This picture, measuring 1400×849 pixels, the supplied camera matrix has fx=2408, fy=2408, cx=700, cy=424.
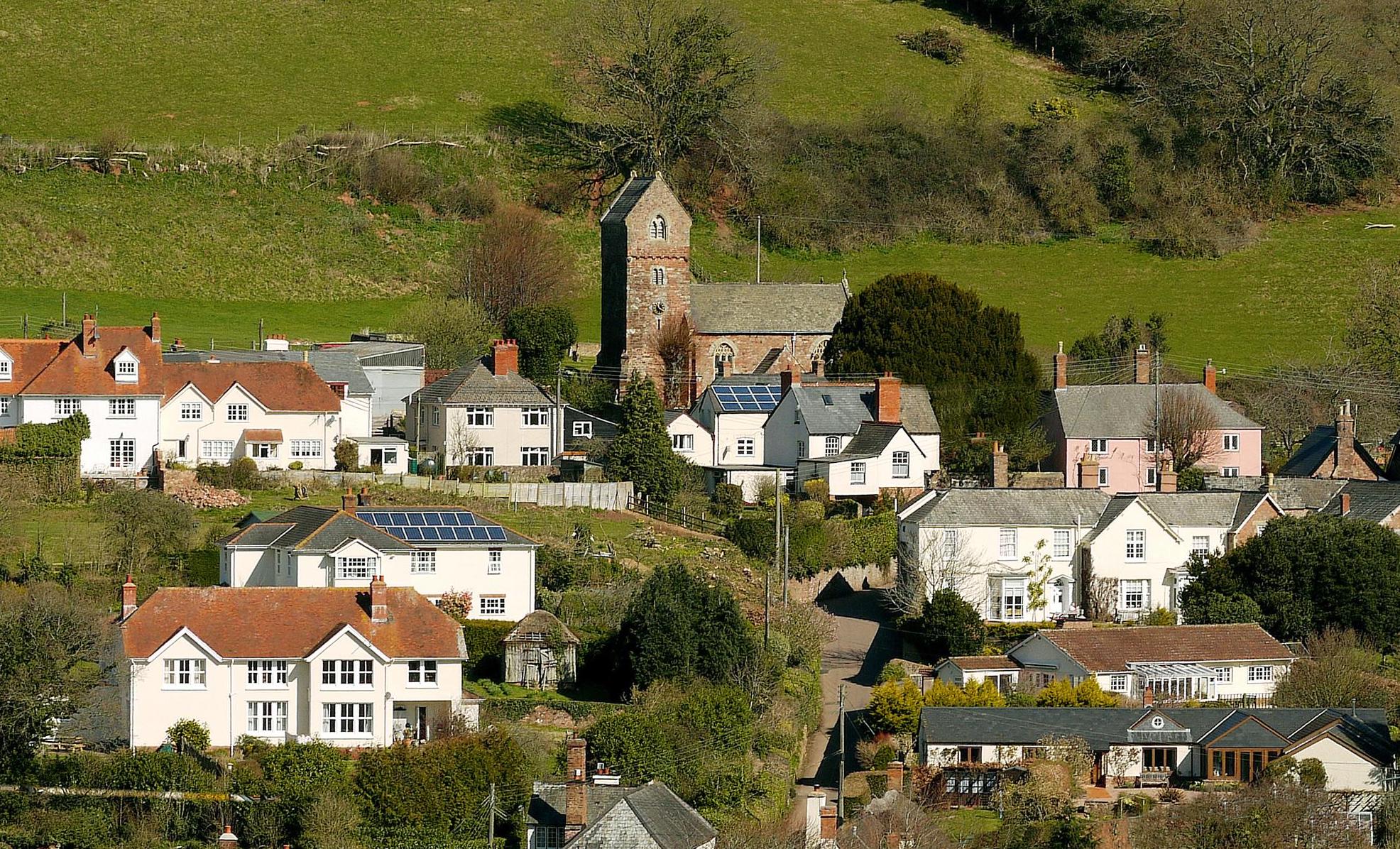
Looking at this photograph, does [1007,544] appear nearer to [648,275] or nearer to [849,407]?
[849,407]

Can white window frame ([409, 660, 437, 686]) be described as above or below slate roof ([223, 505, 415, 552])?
below

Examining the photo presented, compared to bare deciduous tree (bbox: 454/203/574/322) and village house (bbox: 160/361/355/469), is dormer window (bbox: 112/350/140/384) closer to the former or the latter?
village house (bbox: 160/361/355/469)

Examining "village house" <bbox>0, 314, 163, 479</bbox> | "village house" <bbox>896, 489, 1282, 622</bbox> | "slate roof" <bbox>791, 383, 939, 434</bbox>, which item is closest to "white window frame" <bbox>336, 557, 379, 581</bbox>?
"village house" <bbox>0, 314, 163, 479</bbox>

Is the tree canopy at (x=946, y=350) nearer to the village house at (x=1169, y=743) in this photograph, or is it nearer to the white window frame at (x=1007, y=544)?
the white window frame at (x=1007, y=544)

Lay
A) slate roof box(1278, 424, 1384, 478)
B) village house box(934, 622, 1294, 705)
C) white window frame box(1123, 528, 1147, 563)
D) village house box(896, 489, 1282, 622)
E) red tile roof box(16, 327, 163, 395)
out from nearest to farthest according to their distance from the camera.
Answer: village house box(934, 622, 1294, 705) → village house box(896, 489, 1282, 622) → white window frame box(1123, 528, 1147, 563) → red tile roof box(16, 327, 163, 395) → slate roof box(1278, 424, 1384, 478)

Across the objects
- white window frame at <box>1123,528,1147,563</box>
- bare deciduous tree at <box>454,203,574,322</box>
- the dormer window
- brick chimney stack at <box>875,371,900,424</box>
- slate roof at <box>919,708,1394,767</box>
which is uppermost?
bare deciduous tree at <box>454,203,574,322</box>

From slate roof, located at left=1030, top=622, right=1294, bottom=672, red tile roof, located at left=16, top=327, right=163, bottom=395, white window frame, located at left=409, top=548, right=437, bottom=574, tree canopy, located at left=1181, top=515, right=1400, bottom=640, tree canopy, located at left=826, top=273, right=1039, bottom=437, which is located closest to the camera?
white window frame, located at left=409, top=548, right=437, bottom=574

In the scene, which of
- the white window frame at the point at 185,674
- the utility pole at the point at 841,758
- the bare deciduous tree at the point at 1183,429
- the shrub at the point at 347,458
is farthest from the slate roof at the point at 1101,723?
the shrub at the point at 347,458
